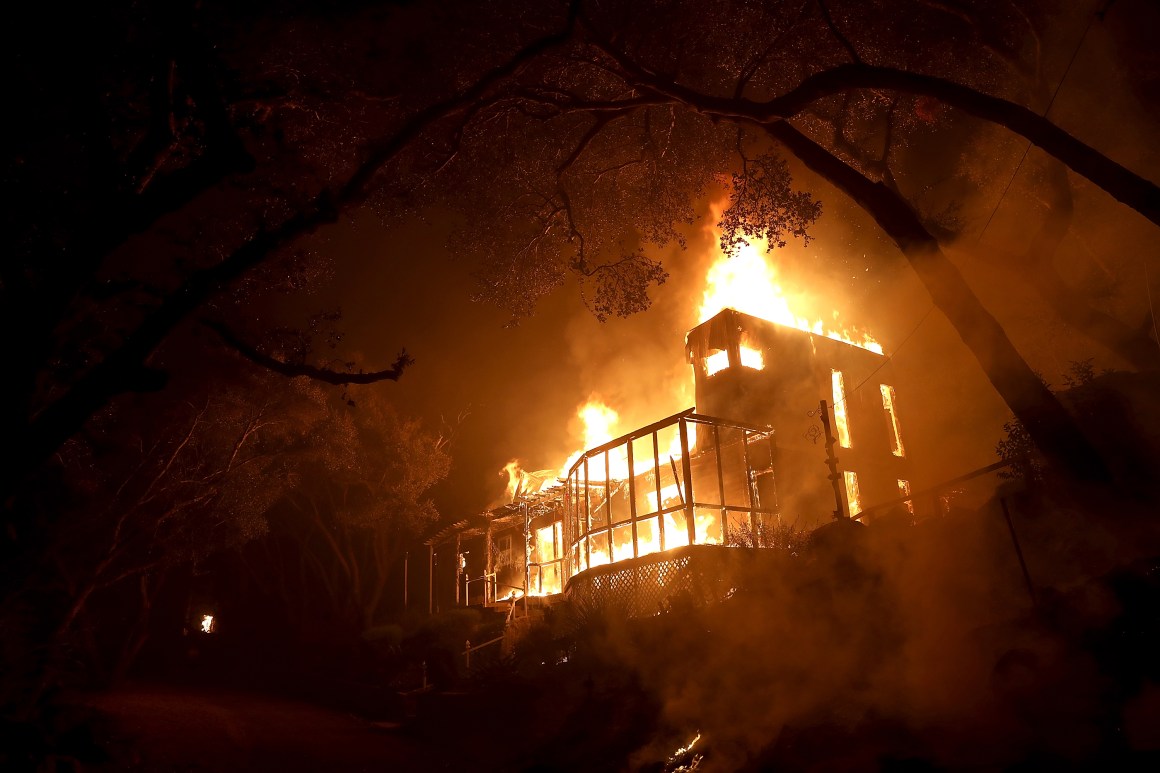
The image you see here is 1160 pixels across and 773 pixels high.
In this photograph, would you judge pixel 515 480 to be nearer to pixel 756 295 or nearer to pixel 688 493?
pixel 756 295

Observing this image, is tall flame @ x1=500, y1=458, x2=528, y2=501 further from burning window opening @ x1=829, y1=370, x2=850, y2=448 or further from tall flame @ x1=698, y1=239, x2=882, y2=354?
burning window opening @ x1=829, y1=370, x2=850, y2=448

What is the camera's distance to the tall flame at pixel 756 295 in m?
25.2

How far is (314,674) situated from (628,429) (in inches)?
631

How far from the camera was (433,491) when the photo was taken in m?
37.5

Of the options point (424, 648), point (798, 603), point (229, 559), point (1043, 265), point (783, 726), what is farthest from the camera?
point (229, 559)

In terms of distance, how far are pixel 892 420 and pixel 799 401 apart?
5.60 meters

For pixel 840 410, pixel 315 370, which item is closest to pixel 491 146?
pixel 315 370

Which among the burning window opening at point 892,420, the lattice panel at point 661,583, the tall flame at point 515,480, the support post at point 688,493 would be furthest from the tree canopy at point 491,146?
the tall flame at point 515,480

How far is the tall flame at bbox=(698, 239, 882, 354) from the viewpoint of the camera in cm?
2516

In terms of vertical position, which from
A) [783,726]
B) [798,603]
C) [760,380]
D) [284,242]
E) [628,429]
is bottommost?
[783,726]

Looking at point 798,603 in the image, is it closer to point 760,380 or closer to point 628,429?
point 760,380

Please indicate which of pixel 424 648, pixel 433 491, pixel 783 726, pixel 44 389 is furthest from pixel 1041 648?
pixel 433 491

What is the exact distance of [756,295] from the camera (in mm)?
25797

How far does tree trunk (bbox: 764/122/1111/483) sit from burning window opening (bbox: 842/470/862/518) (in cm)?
1338
